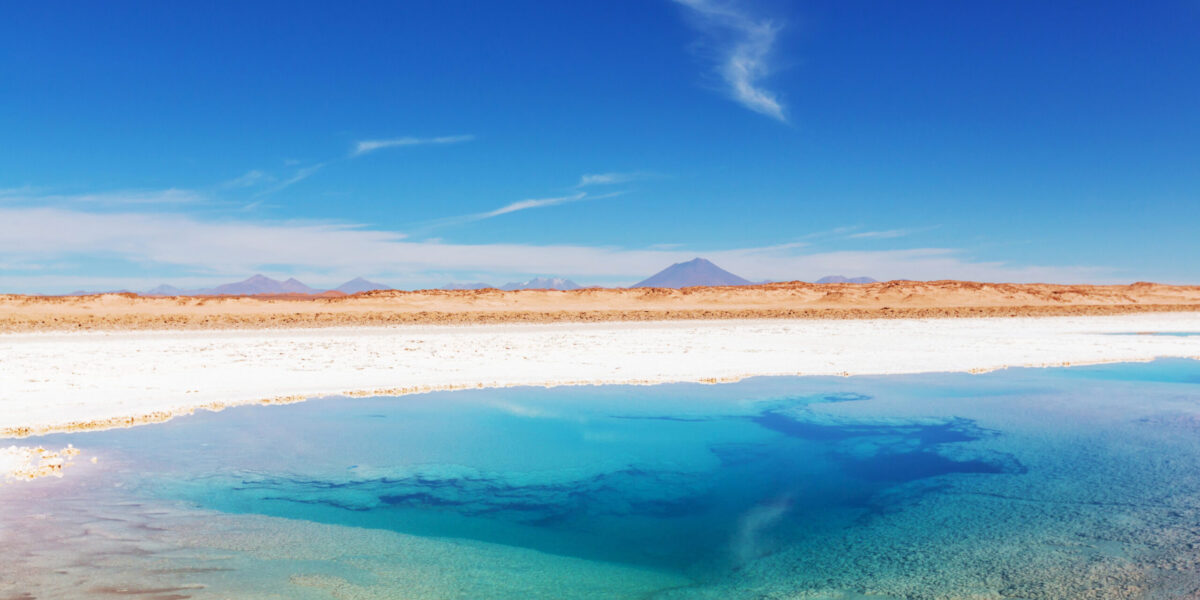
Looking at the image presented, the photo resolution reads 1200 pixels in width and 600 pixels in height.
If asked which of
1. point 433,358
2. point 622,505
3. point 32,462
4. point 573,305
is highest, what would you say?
point 573,305

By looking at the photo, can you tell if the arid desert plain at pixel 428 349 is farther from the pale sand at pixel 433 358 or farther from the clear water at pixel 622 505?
the clear water at pixel 622 505

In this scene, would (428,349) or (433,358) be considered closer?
(433,358)

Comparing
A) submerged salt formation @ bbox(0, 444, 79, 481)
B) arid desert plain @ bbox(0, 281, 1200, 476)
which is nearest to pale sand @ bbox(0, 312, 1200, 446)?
arid desert plain @ bbox(0, 281, 1200, 476)

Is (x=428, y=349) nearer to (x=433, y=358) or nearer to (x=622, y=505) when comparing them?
(x=433, y=358)

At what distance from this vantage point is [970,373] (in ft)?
42.4

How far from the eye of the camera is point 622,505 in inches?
232

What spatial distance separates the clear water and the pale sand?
1.53m

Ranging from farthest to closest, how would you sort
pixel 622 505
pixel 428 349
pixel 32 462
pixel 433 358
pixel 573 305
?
1. pixel 573 305
2. pixel 428 349
3. pixel 433 358
4. pixel 32 462
5. pixel 622 505

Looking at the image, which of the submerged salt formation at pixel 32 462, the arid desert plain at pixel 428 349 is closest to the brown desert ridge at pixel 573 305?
the arid desert plain at pixel 428 349

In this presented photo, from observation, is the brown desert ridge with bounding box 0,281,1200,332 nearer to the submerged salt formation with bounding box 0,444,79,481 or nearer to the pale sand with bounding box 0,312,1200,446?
the pale sand with bounding box 0,312,1200,446

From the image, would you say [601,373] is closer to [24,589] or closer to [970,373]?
[970,373]

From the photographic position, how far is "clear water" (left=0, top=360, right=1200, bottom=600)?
4.27m

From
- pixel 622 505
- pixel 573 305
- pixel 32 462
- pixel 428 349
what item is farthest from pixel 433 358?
pixel 573 305

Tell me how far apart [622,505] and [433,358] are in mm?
9747
